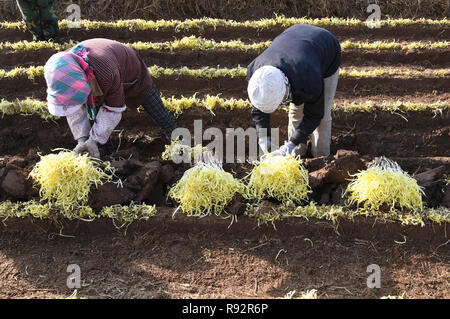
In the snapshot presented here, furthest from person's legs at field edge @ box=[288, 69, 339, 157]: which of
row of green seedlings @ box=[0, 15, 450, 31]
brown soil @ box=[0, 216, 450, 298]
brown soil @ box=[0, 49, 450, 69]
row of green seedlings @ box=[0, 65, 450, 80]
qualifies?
row of green seedlings @ box=[0, 15, 450, 31]

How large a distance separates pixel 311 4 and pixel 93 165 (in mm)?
5752

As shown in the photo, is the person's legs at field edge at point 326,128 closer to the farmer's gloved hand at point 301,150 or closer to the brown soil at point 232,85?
the farmer's gloved hand at point 301,150

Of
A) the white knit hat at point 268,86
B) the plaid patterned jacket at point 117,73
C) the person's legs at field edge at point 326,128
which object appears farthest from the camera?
the person's legs at field edge at point 326,128

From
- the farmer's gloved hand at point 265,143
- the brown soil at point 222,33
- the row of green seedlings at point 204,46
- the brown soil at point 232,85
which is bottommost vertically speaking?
the farmer's gloved hand at point 265,143

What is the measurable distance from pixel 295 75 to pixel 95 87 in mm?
1604

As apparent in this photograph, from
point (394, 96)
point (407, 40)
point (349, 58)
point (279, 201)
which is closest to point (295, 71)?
point (279, 201)

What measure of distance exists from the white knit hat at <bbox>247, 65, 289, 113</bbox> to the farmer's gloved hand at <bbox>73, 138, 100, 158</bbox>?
1.53 m

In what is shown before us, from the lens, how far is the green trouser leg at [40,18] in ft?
20.4

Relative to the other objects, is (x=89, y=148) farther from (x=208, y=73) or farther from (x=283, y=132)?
(x=208, y=73)

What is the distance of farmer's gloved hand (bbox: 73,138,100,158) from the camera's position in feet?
12.4

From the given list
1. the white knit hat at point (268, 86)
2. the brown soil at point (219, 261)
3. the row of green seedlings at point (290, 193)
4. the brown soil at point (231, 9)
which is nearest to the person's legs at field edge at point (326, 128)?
the row of green seedlings at point (290, 193)

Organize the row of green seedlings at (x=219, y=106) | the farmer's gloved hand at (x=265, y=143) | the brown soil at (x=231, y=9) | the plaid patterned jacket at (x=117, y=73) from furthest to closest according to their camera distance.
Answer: the brown soil at (x=231, y=9) < the row of green seedlings at (x=219, y=106) < the farmer's gloved hand at (x=265, y=143) < the plaid patterned jacket at (x=117, y=73)

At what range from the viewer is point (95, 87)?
3.44 meters
